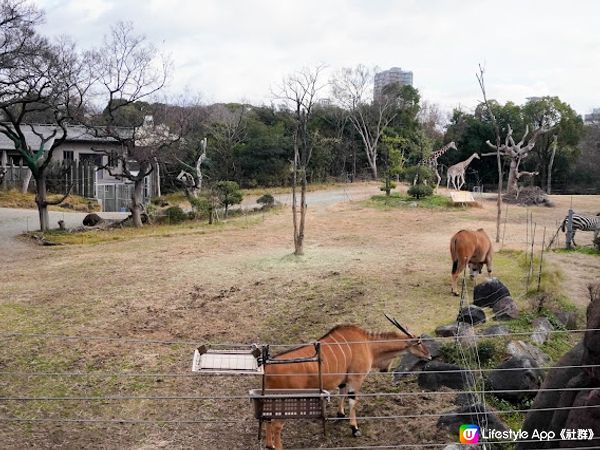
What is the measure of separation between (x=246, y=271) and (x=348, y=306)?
3838 mm

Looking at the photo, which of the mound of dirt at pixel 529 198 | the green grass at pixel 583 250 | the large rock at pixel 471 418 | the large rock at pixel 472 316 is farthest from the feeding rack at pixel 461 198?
the large rock at pixel 471 418

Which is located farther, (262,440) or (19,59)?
(19,59)

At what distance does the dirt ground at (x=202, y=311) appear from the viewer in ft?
22.4

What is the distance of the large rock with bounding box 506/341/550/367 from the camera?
293 inches

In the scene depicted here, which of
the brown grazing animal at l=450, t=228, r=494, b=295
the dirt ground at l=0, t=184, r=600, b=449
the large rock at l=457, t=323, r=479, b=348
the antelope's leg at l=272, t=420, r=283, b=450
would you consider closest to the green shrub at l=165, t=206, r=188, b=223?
the dirt ground at l=0, t=184, r=600, b=449

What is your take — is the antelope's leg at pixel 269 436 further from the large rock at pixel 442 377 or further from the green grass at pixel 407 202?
the green grass at pixel 407 202

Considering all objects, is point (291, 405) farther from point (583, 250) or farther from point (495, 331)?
point (583, 250)

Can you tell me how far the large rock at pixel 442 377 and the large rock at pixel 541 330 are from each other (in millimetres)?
1454

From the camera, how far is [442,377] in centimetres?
734

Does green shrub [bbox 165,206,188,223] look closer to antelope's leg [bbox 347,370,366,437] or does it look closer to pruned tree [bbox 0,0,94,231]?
pruned tree [bbox 0,0,94,231]

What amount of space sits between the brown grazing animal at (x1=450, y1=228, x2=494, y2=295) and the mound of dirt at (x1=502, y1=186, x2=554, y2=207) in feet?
52.6

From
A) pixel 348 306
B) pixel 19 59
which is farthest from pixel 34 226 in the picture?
pixel 348 306

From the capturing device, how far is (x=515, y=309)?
9383 millimetres

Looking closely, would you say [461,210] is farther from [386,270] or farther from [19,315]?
[19,315]
